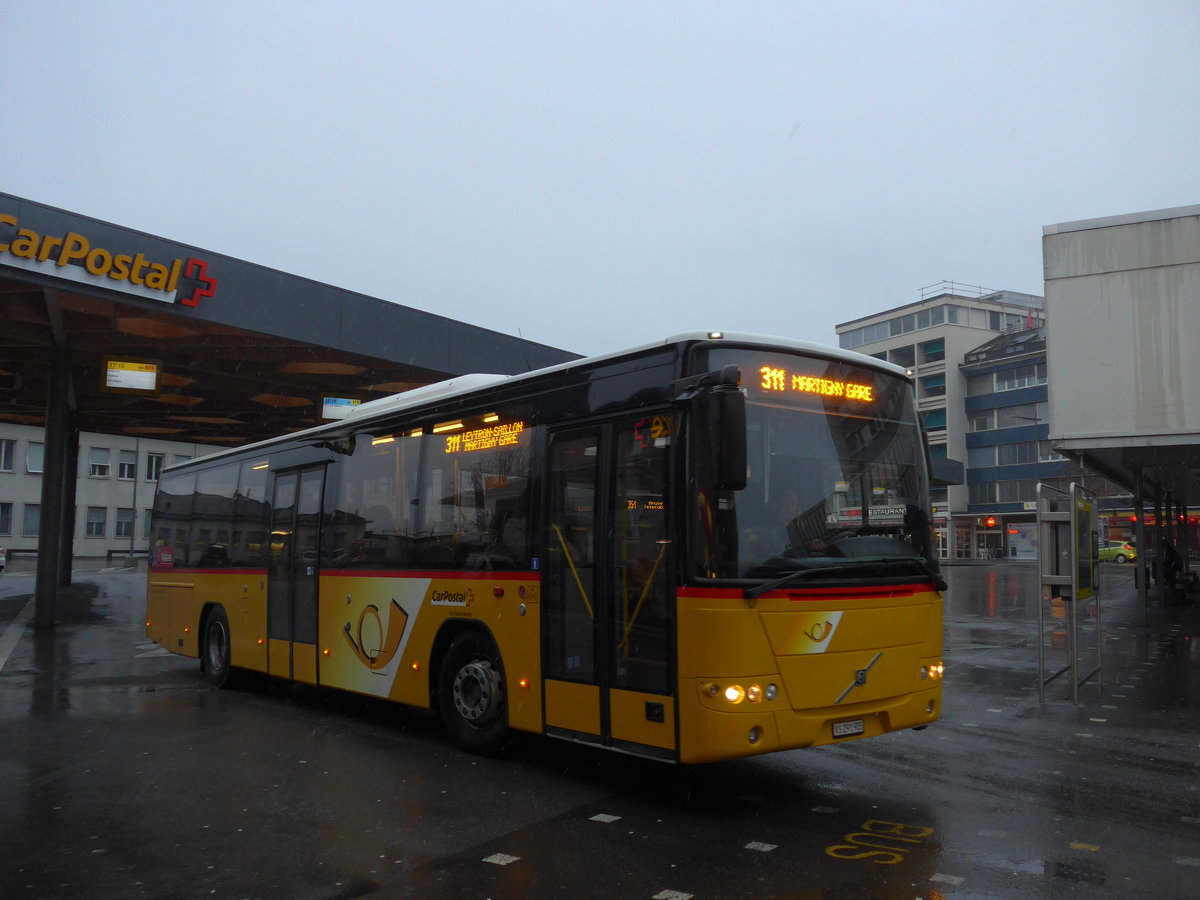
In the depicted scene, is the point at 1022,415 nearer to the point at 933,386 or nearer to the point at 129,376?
the point at 933,386

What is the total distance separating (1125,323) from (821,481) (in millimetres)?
12437

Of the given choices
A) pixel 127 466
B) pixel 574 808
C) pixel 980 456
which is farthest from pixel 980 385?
pixel 574 808

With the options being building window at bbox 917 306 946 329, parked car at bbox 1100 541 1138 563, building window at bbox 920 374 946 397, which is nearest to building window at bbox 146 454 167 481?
building window at bbox 920 374 946 397

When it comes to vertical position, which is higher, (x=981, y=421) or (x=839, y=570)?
(x=981, y=421)

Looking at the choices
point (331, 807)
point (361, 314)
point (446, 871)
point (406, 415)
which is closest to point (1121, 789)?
point (446, 871)

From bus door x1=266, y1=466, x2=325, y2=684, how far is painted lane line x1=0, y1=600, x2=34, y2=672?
216 inches

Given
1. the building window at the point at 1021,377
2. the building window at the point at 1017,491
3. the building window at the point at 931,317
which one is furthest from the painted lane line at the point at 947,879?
the building window at the point at 931,317

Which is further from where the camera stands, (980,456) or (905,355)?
(905,355)

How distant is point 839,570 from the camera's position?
6543 millimetres

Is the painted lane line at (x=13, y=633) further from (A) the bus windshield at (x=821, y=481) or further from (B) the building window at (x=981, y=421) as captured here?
(B) the building window at (x=981, y=421)

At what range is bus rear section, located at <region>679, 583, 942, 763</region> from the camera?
6.18 m

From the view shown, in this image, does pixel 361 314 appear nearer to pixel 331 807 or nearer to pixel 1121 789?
pixel 331 807

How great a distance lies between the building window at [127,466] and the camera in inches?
2655

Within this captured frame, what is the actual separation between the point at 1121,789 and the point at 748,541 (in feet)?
11.6
